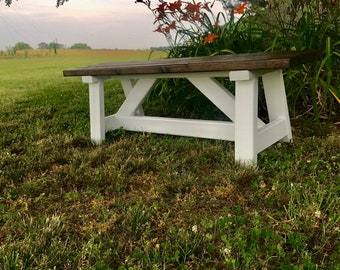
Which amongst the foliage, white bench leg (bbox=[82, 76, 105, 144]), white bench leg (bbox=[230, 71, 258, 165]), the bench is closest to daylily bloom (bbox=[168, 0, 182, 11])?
the foliage

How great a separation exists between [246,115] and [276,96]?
0.58 metres

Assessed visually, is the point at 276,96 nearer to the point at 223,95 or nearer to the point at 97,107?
the point at 223,95

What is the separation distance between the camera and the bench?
213 centimetres

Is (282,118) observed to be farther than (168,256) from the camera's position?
Yes

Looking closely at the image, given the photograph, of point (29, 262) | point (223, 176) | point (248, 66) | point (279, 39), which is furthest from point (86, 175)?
point (279, 39)

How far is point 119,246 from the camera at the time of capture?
1.43 metres

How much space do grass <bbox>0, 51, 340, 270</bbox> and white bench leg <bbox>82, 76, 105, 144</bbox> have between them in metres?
0.07

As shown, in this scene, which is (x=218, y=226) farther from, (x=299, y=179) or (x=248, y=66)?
(x=248, y=66)

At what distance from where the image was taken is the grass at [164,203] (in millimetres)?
1377

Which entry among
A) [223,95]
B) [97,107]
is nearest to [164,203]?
[223,95]

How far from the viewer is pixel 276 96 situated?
105 inches

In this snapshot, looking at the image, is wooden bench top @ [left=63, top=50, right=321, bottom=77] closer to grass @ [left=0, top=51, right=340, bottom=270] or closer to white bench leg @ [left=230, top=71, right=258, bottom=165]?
white bench leg @ [left=230, top=71, right=258, bottom=165]

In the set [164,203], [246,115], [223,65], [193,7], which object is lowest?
[164,203]

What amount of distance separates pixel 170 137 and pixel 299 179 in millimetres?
1122
